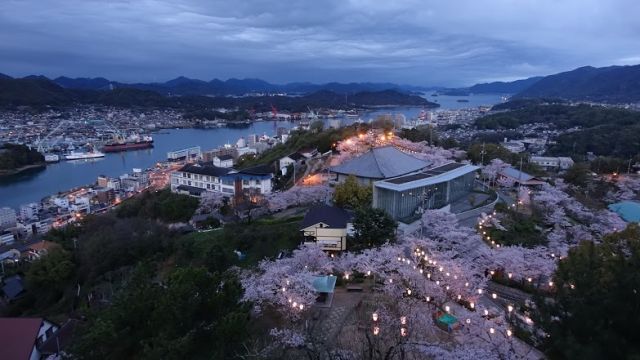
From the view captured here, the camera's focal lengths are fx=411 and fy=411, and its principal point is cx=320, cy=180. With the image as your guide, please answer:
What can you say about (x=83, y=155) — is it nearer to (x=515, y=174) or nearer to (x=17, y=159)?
(x=17, y=159)

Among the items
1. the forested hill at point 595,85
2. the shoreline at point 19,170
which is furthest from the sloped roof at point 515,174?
the forested hill at point 595,85

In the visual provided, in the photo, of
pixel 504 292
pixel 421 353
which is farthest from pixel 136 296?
pixel 504 292

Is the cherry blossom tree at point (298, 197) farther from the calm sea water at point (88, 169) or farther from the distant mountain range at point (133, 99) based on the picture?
the distant mountain range at point (133, 99)

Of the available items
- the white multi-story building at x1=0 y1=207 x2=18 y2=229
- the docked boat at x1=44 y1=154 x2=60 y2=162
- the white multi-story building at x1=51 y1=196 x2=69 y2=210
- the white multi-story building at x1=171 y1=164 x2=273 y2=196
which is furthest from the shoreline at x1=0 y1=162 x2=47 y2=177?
the white multi-story building at x1=171 y1=164 x2=273 y2=196

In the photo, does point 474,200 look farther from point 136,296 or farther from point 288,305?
point 136,296

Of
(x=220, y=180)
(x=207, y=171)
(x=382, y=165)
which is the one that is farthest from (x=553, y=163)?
(x=207, y=171)

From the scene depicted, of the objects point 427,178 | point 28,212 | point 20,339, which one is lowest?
point 28,212
